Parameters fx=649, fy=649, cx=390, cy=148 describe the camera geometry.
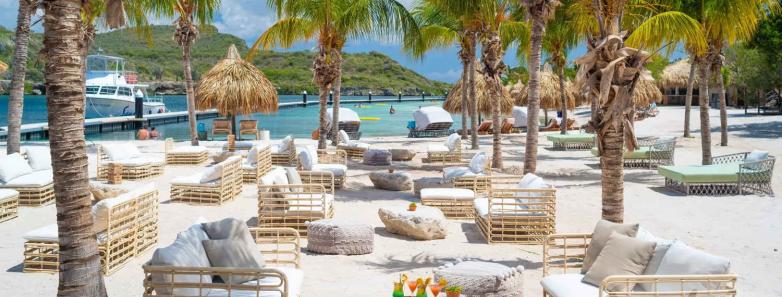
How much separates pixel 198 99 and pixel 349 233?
635 inches

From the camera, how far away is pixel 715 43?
16.8 meters

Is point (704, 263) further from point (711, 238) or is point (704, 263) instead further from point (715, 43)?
point (715, 43)

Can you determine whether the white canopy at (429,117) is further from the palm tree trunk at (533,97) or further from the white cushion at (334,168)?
the white cushion at (334,168)

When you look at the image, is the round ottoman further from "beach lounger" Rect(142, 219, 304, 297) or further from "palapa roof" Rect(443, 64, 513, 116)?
"palapa roof" Rect(443, 64, 513, 116)

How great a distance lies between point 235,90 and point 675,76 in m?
43.4

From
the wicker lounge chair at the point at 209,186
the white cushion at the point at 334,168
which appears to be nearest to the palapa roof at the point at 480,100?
the white cushion at the point at 334,168

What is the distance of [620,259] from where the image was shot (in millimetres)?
4852

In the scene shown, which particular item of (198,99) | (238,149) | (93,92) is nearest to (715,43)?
(238,149)

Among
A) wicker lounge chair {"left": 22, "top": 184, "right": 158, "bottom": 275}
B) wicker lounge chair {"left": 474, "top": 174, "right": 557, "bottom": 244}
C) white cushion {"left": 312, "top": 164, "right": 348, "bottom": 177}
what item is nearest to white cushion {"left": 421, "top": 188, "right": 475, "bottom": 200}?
wicker lounge chair {"left": 474, "top": 174, "right": 557, "bottom": 244}

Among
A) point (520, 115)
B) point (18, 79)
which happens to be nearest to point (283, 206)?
point (18, 79)

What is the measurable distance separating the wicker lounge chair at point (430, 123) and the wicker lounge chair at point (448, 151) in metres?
11.6

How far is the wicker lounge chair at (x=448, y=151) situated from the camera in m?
17.5

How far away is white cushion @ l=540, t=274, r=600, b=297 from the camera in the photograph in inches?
187

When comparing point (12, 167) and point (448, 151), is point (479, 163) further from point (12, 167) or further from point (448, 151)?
point (12, 167)
